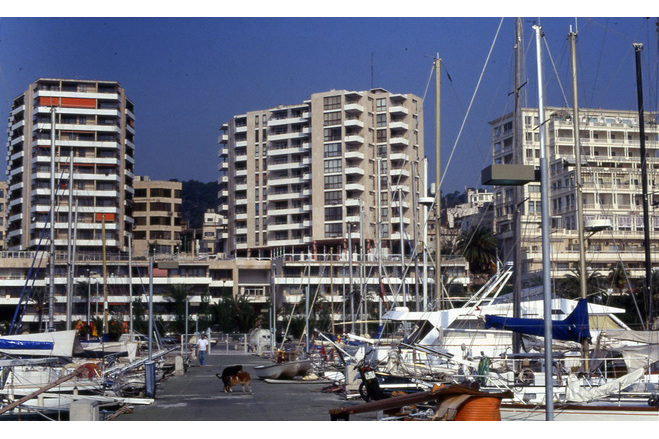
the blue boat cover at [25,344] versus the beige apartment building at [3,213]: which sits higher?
the beige apartment building at [3,213]

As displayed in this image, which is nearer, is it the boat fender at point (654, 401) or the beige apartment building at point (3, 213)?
the boat fender at point (654, 401)

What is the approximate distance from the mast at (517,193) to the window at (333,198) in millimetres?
64173

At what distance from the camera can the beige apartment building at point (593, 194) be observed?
67938 mm

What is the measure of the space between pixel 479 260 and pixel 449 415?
65461 mm

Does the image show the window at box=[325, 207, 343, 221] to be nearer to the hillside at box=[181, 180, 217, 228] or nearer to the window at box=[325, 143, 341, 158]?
the window at box=[325, 143, 341, 158]

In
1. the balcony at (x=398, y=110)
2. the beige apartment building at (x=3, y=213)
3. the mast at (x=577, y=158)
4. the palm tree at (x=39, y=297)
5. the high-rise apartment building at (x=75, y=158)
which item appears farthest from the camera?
the beige apartment building at (x=3, y=213)

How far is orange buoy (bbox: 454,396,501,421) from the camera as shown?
12.3 meters

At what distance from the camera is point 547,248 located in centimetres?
1144

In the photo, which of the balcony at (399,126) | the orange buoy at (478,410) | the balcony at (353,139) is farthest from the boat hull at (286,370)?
the balcony at (399,126)

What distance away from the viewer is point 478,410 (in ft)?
40.4

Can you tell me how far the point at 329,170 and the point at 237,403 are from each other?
2663 inches

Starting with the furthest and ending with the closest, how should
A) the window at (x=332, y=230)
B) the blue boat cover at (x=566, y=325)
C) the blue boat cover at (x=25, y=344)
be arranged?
the window at (x=332, y=230) → the blue boat cover at (x=566, y=325) → the blue boat cover at (x=25, y=344)

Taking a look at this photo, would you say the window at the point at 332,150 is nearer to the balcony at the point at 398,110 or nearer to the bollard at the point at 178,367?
the balcony at the point at 398,110
